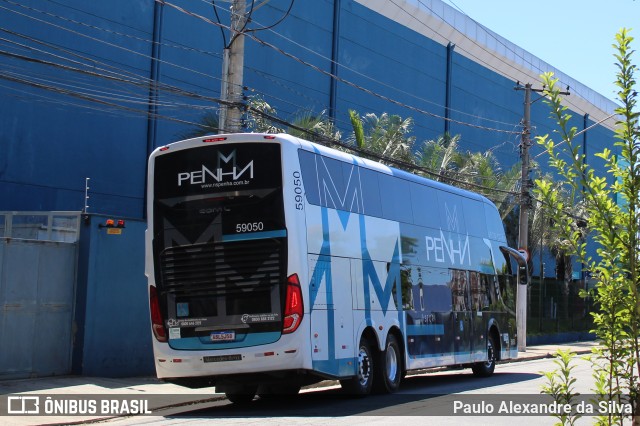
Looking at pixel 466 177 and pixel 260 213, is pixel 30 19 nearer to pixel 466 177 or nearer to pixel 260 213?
pixel 260 213

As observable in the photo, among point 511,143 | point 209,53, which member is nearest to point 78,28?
point 209,53

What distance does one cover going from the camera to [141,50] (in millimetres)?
27391

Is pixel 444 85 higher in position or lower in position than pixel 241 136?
higher

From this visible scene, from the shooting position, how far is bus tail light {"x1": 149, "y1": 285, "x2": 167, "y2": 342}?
13844mm

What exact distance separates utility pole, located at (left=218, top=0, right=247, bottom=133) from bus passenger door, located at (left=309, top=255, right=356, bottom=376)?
178 inches

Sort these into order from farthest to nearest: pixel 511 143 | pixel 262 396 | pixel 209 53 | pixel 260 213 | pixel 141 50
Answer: pixel 511 143 < pixel 209 53 < pixel 141 50 < pixel 262 396 < pixel 260 213

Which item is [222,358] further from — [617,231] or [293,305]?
[617,231]

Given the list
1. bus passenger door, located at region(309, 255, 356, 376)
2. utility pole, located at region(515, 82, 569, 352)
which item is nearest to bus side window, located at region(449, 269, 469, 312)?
bus passenger door, located at region(309, 255, 356, 376)

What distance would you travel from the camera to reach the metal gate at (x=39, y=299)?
53.3 feet

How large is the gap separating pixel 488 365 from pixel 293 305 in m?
10.1

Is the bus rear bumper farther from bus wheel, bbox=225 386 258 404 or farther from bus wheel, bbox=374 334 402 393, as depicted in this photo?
bus wheel, bbox=374 334 402 393

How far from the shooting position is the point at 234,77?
1791 centimetres

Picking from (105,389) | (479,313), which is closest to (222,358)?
Answer: (105,389)

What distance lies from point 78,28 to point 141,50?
2482mm
